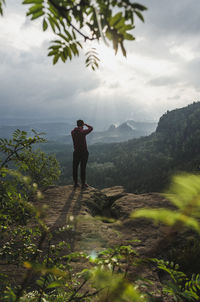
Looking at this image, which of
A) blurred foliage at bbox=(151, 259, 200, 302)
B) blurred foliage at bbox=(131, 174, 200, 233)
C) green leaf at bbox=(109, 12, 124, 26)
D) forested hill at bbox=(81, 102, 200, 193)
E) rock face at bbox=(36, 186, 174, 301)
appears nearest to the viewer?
blurred foliage at bbox=(131, 174, 200, 233)

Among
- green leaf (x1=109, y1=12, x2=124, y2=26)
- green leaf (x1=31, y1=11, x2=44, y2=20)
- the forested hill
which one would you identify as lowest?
the forested hill

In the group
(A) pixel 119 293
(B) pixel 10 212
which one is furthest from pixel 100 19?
(B) pixel 10 212

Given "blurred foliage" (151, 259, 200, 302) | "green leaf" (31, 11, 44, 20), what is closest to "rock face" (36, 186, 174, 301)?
"blurred foliage" (151, 259, 200, 302)

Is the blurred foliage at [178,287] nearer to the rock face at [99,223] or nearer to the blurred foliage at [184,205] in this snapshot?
the blurred foliage at [184,205]

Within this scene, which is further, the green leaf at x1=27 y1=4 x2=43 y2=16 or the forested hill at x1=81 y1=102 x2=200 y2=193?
the forested hill at x1=81 y1=102 x2=200 y2=193

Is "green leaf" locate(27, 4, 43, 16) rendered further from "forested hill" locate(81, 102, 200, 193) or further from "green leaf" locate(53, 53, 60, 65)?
"forested hill" locate(81, 102, 200, 193)

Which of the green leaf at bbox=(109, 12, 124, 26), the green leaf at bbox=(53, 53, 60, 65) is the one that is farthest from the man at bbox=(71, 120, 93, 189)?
the green leaf at bbox=(109, 12, 124, 26)

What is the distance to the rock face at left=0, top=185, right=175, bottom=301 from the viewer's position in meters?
4.29

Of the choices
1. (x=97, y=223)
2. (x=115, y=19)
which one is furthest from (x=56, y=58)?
(x=97, y=223)

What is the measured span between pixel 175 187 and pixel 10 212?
2.13 metres

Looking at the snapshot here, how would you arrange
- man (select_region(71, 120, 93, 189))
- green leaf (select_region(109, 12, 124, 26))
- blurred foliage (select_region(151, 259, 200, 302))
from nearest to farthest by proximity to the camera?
green leaf (select_region(109, 12, 124, 26))
blurred foliage (select_region(151, 259, 200, 302))
man (select_region(71, 120, 93, 189))

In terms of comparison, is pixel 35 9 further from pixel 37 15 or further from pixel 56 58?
pixel 56 58

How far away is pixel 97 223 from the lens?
5785 mm

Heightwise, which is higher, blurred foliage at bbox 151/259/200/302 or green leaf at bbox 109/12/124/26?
green leaf at bbox 109/12/124/26
